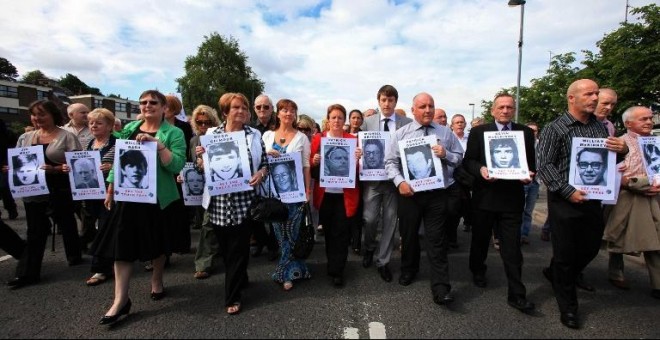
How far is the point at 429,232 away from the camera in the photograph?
3824 mm

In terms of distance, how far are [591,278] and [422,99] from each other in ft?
10.7

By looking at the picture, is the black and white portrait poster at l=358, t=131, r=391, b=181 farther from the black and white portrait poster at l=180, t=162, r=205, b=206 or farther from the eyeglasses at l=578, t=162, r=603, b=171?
the black and white portrait poster at l=180, t=162, r=205, b=206

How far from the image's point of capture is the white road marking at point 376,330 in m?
2.98

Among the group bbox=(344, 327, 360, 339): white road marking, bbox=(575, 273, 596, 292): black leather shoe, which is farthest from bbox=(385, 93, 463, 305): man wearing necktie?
bbox=(575, 273, 596, 292): black leather shoe

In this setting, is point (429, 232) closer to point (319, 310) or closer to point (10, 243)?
point (319, 310)

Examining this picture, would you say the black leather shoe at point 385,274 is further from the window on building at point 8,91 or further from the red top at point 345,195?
the window on building at point 8,91

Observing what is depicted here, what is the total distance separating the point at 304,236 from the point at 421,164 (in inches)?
60.6

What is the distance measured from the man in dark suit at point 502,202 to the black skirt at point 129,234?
3.37 m

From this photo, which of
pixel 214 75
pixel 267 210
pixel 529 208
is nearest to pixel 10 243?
pixel 267 210

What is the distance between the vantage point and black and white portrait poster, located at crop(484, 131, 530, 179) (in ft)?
11.3

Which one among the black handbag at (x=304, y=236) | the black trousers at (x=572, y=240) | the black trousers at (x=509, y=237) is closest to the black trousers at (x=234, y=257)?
the black handbag at (x=304, y=236)

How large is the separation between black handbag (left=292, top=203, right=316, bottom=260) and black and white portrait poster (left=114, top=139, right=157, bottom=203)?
1.56 m

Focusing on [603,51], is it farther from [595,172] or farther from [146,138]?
[146,138]

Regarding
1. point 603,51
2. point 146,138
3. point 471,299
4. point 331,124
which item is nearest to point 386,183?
point 331,124
